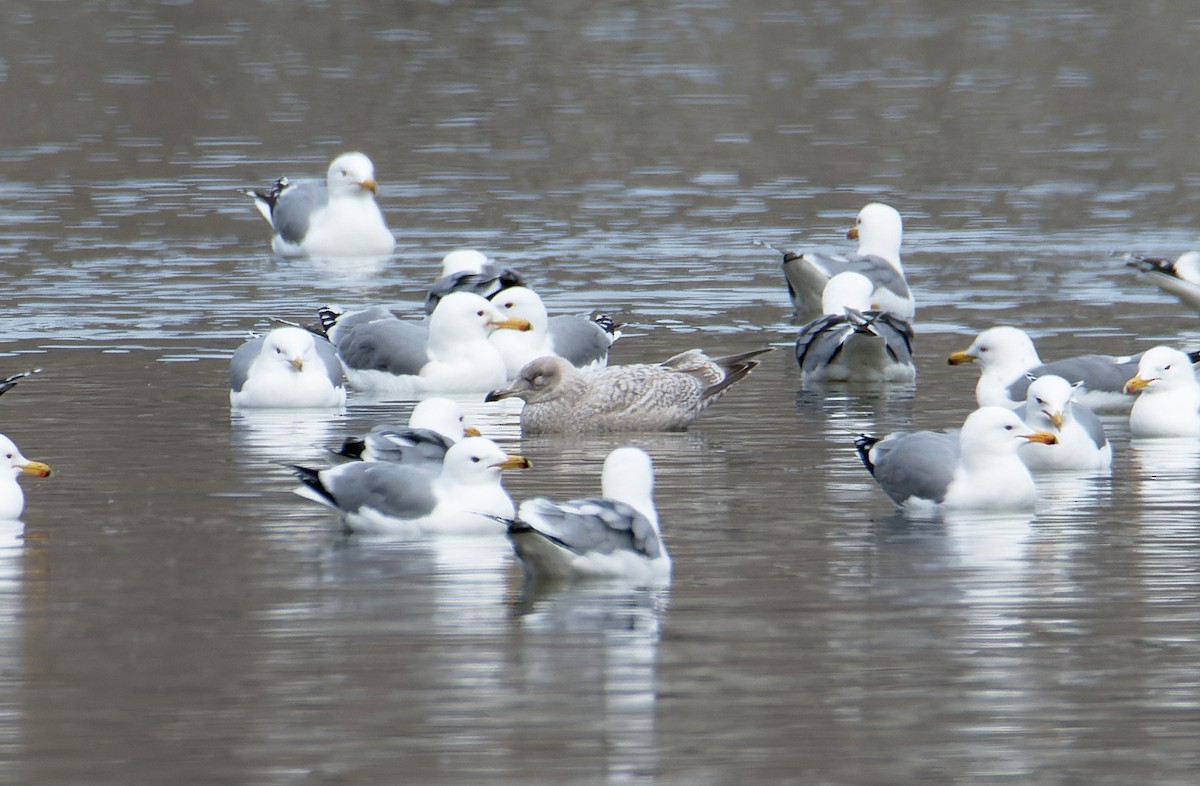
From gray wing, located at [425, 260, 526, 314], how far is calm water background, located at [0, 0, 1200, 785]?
114cm

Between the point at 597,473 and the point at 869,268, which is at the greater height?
the point at 869,268

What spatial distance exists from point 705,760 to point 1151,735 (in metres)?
1.68

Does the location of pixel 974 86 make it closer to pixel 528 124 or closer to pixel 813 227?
pixel 528 124

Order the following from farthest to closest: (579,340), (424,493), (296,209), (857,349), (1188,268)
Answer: (296,209) < (1188,268) < (579,340) < (857,349) < (424,493)

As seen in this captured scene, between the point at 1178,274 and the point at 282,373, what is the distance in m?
7.44

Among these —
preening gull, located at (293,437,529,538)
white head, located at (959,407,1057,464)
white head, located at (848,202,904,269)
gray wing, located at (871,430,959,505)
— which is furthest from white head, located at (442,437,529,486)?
white head, located at (848,202,904,269)

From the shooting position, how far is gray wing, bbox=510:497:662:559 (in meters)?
11.1

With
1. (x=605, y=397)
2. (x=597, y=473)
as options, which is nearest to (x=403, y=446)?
(x=597, y=473)

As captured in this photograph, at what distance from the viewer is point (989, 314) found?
20.2 meters

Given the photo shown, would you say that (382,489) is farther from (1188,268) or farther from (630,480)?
(1188,268)

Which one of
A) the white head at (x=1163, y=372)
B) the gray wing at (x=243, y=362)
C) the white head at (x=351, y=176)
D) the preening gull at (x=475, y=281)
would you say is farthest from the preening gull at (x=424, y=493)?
the white head at (x=351, y=176)

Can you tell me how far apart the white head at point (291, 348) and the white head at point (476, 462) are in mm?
4340

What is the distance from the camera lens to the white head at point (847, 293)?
1877cm

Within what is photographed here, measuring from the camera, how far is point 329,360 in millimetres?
16906
